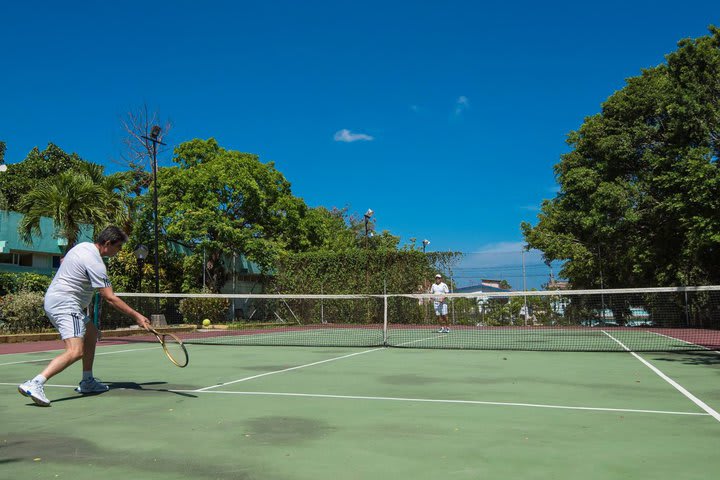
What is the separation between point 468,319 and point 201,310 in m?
11.4

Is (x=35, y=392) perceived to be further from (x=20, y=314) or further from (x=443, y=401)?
(x=20, y=314)

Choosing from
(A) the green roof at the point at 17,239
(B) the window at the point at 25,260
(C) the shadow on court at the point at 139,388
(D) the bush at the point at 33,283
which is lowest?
(C) the shadow on court at the point at 139,388

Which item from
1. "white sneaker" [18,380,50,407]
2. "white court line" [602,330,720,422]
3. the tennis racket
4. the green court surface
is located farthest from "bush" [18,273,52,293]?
"white court line" [602,330,720,422]

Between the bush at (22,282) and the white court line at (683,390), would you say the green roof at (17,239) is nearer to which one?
Result: the bush at (22,282)

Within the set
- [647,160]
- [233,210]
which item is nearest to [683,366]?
[647,160]

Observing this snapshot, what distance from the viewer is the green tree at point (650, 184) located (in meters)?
20.9

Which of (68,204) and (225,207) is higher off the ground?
(225,207)

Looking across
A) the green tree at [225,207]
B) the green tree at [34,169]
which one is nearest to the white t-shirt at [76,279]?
the green tree at [225,207]

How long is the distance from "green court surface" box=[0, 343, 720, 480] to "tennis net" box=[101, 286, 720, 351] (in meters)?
5.97

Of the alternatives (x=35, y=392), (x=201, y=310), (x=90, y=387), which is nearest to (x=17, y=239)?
(x=201, y=310)

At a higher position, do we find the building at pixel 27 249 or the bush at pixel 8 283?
the building at pixel 27 249

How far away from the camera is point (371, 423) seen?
18.6 ft

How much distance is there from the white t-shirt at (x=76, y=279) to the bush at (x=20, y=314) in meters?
12.4

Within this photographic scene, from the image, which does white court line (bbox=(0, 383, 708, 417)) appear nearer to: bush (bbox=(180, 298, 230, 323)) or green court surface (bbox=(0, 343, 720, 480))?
green court surface (bbox=(0, 343, 720, 480))
